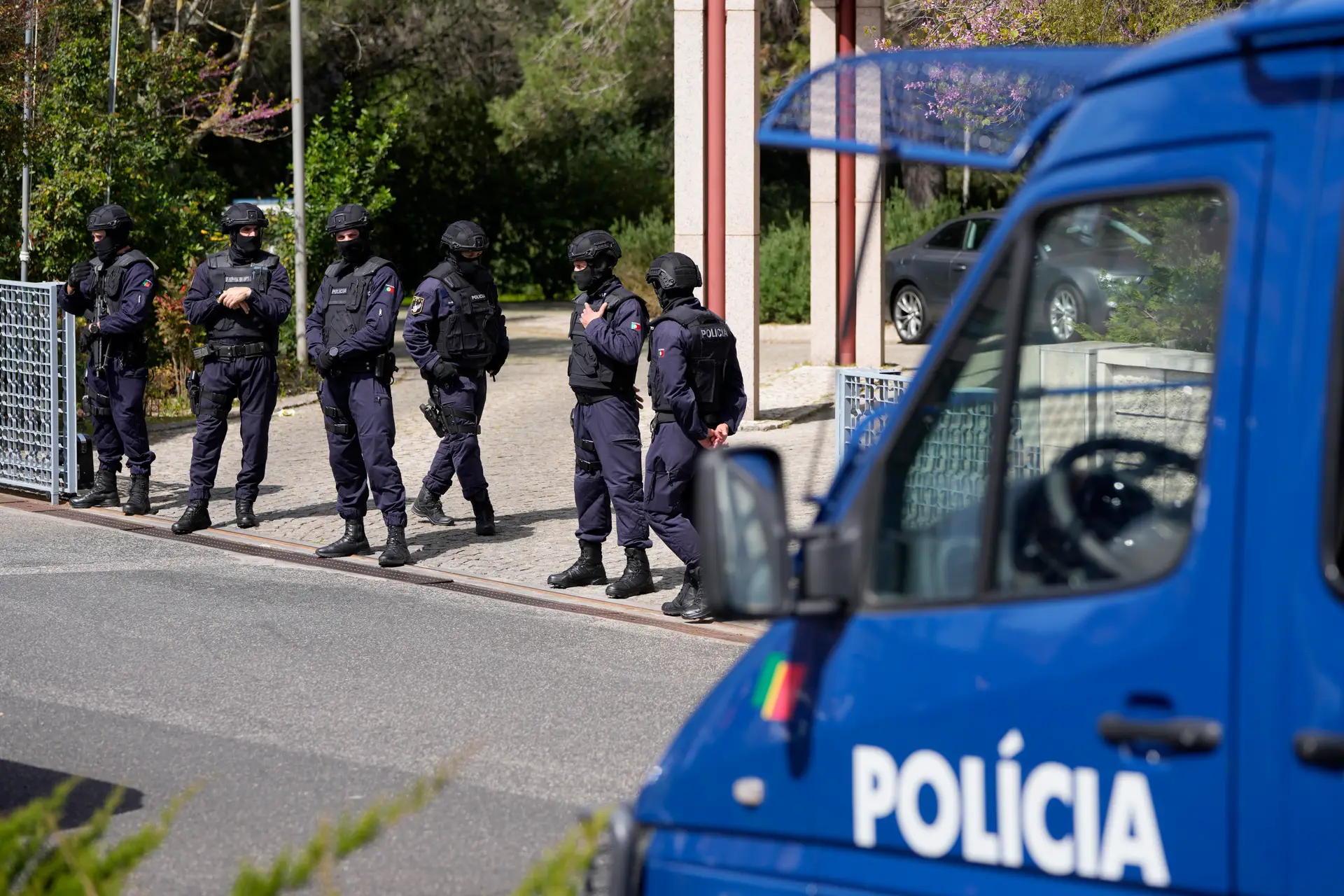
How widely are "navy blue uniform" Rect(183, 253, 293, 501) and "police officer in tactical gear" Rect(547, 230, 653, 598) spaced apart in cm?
236

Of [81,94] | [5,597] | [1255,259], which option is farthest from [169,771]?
[81,94]

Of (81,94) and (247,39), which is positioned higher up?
(247,39)

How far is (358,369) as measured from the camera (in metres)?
9.56

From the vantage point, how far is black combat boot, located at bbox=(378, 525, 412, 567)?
30.9ft

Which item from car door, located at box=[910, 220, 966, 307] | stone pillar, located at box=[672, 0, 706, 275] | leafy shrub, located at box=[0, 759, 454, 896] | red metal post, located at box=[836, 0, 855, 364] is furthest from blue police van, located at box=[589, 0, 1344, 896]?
car door, located at box=[910, 220, 966, 307]

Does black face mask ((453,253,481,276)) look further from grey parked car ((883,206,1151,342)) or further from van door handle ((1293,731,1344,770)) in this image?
van door handle ((1293,731,1344,770))

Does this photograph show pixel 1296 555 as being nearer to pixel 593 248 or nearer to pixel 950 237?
pixel 593 248

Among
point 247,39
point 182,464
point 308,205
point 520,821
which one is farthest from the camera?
point 247,39

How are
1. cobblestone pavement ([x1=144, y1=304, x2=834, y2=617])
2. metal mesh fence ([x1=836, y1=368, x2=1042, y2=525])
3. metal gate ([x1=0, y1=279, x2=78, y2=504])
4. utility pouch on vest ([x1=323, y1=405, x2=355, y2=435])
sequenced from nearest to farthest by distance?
metal mesh fence ([x1=836, y1=368, x2=1042, y2=525]) < utility pouch on vest ([x1=323, y1=405, x2=355, y2=435]) < cobblestone pavement ([x1=144, y1=304, x2=834, y2=617]) < metal gate ([x1=0, y1=279, x2=78, y2=504])

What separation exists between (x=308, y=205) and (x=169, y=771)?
41.0 ft

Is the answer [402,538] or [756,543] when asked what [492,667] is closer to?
[402,538]

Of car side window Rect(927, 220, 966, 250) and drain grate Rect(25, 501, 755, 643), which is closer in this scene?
drain grate Rect(25, 501, 755, 643)

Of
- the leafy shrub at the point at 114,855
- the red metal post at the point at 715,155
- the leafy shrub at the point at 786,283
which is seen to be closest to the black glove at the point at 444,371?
the red metal post at the point at 715,155

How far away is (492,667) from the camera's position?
7.23 metres
